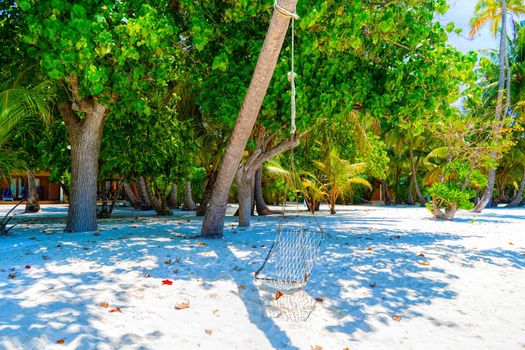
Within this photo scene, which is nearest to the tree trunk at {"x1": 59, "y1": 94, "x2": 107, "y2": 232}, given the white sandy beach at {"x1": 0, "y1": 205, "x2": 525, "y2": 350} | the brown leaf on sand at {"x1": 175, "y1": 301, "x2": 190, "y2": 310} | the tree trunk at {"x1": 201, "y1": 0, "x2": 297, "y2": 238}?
the white sandy beach at {"x1": 0, "y1": 205, "x2": 525, "y2": 350}

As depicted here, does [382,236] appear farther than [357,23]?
Yes

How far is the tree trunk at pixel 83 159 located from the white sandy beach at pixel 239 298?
55.8 inches

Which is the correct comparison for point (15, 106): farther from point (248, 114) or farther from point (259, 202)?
point (259, 202)

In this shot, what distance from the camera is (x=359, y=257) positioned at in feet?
22.6

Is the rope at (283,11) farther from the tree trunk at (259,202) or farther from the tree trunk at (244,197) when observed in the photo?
the tree trunk at (259,202)

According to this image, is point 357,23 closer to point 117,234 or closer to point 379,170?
point 117,234

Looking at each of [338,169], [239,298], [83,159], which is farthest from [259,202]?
[239,298]

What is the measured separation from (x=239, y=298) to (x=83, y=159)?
19.3ft

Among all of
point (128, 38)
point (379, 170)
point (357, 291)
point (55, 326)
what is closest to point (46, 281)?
point (55, 326)

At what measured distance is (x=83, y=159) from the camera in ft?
29.5

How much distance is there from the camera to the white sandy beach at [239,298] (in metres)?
3.39

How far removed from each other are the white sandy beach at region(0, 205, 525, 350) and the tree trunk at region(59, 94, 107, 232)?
142 cm

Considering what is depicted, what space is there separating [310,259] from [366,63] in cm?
448

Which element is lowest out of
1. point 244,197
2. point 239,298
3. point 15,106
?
point 239,298
